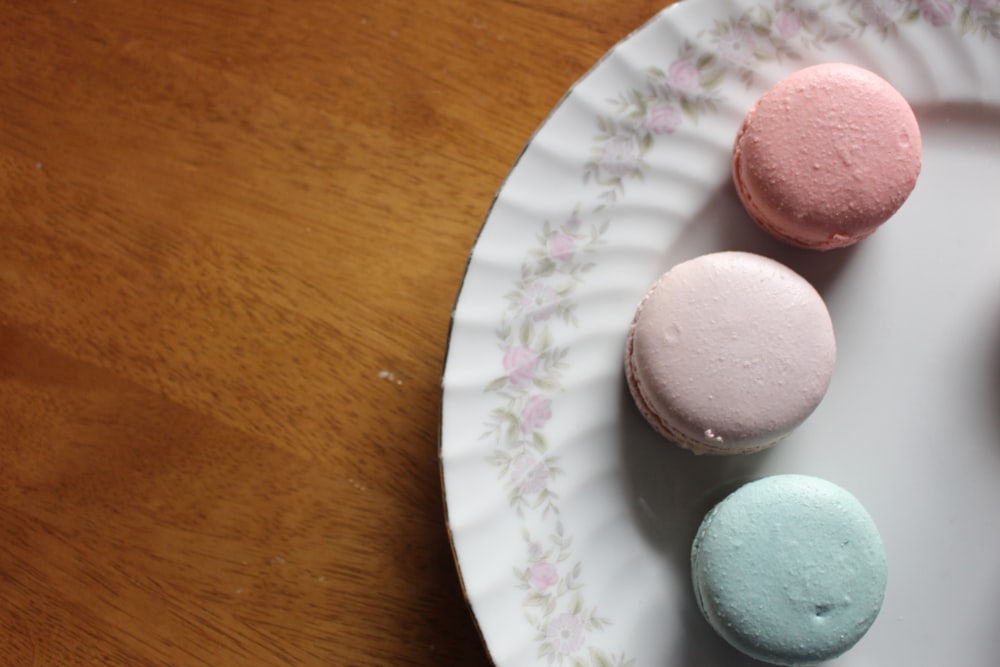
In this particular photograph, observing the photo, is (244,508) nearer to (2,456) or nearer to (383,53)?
(2,456)

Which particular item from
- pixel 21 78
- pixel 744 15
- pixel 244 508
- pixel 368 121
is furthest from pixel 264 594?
pixel 744 15

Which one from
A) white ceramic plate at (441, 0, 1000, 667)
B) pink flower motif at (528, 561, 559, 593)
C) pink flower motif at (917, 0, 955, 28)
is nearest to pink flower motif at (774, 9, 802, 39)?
white ceramic plate at (441, 0, 1000, 667)

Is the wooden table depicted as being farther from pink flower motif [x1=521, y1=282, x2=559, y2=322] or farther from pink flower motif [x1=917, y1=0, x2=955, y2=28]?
pink flower motif [x1=917, y1=0, x2=955, y2=28]

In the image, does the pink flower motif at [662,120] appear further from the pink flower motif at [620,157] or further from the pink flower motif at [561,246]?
the pink flower motif at [561,246]

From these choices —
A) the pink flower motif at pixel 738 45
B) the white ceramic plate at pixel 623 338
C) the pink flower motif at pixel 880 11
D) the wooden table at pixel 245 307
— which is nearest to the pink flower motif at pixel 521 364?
the white ceramic plate at pixel 623 338

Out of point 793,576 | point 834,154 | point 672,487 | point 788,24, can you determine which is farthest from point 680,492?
point 788,24
